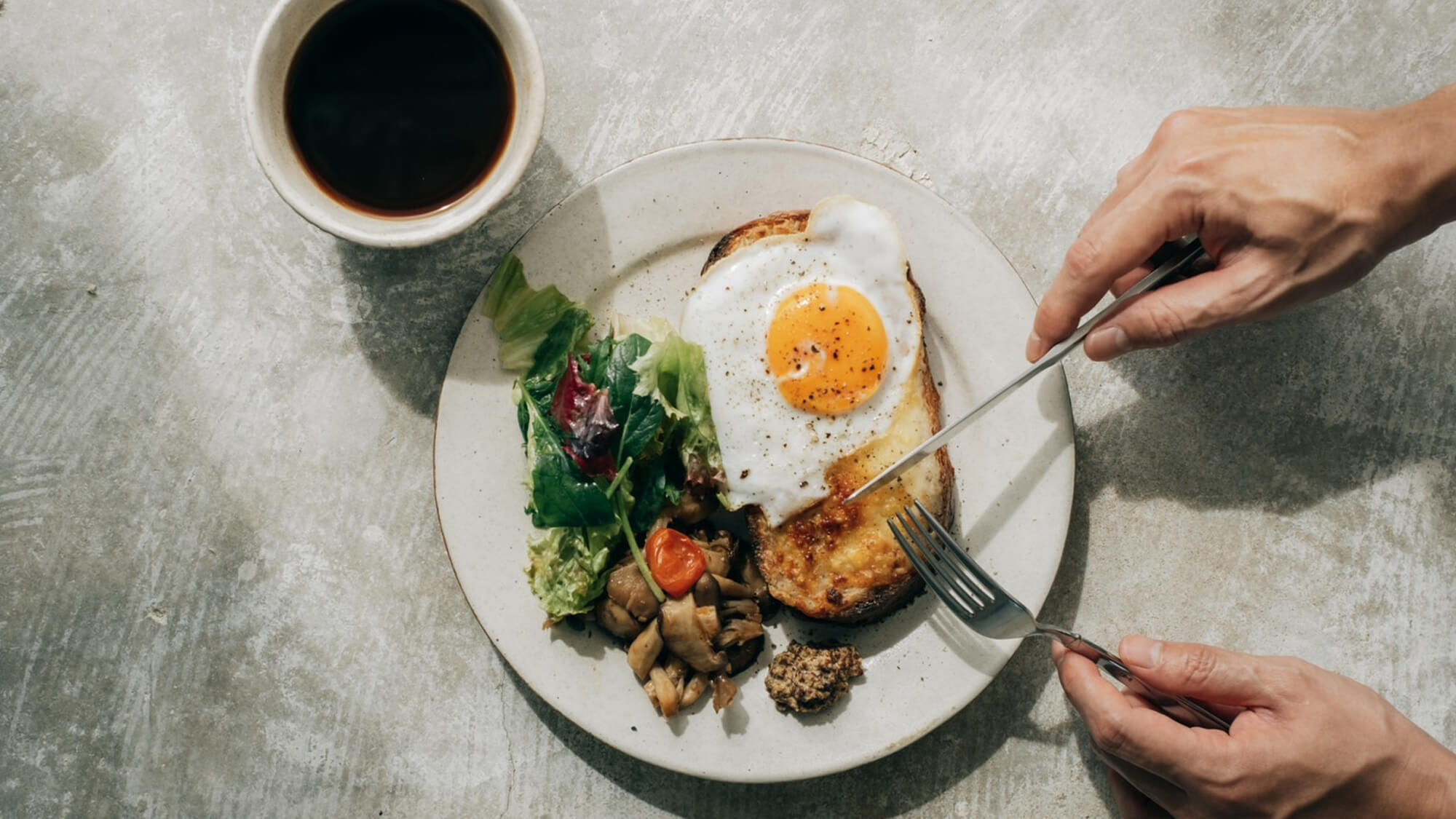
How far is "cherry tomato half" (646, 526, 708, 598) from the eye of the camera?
3158 millimetres

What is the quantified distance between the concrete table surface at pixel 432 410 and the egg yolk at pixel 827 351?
2.53 ft

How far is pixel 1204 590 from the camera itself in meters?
3.53

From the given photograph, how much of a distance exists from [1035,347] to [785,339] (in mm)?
823

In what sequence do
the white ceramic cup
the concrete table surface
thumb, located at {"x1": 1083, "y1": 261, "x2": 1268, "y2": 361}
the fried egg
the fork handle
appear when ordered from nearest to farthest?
thumb, located at {"x1": 1083, "y1": 261, "x2": 1268, "y2": 361}
the white ceramic cup
the fork handle
the fried egg
the concrete table surface

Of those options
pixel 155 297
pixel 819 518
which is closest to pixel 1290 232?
pixel 819 518

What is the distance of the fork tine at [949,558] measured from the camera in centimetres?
306

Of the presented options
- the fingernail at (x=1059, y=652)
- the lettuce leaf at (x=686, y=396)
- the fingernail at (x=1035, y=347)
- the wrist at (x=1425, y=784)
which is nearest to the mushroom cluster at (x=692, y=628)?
the lettuce leaf at (x=686, y=396)

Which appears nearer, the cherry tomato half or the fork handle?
the fork handle

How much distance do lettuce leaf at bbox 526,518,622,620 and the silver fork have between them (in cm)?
98

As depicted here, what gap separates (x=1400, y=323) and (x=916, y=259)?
195 centimetres

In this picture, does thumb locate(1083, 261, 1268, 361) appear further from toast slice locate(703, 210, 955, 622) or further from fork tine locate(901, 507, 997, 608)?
fork tine locate(901, 507, 997, 608)

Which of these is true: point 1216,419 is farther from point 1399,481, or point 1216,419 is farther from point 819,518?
point 819,518

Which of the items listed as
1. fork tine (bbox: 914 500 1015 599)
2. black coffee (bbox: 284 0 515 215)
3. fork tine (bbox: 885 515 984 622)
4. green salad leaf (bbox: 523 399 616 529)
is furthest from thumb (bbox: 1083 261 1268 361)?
black coffee (bbox: 284 0 515 215)

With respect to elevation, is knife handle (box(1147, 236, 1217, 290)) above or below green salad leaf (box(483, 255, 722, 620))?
above
